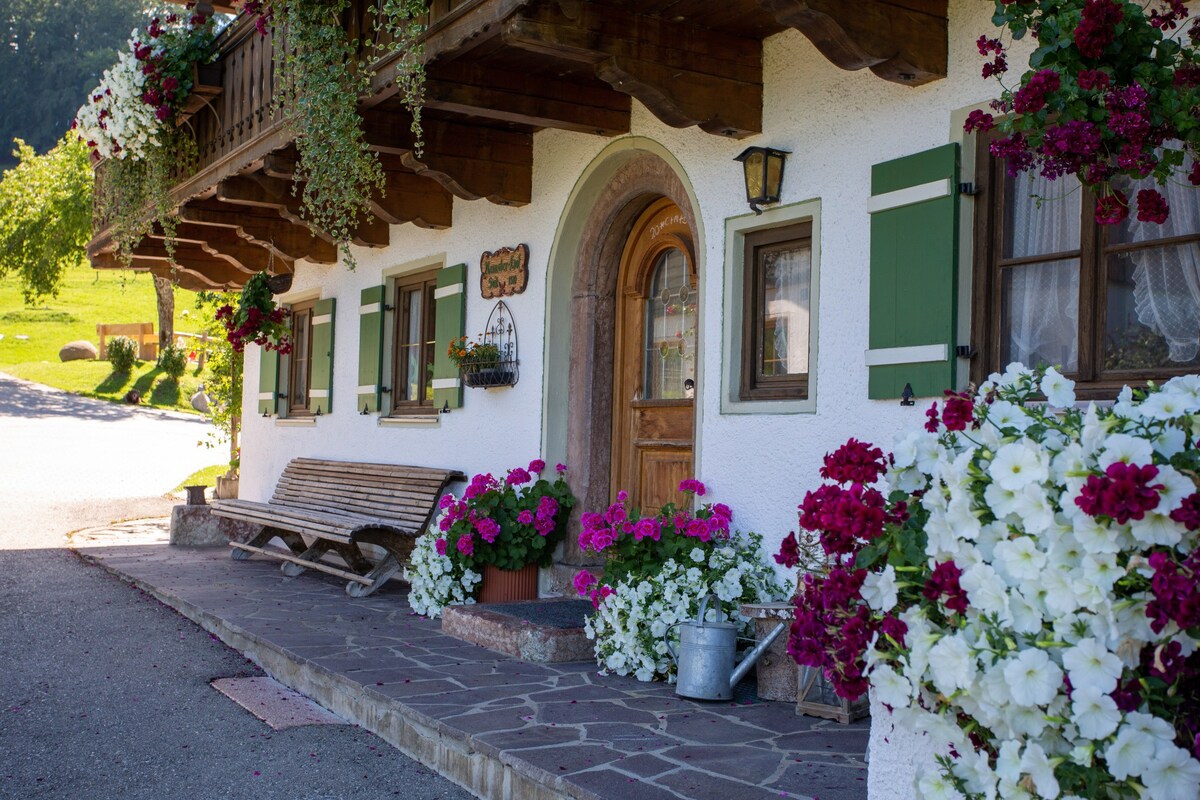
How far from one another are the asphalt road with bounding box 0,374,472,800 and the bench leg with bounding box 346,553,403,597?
1.04m

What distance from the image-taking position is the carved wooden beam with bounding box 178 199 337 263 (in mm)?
9188

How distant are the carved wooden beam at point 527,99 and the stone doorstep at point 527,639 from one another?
2.54m

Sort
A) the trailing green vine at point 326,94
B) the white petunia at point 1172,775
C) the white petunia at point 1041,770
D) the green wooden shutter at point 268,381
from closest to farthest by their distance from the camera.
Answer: the white petunia at point 1172,775
the white petunia at point 1041,770
the trailing green vine at point 326,94
the green wooden shutter at point 268,381

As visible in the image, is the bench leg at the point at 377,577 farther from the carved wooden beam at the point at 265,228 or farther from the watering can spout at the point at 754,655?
the watering can spout at the point at 754,655

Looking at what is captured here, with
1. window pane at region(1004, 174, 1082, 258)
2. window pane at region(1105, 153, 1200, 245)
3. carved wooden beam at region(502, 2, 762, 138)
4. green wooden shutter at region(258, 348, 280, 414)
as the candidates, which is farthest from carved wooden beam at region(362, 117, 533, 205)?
green wooden shutter at region(258, 348, 280, 414)

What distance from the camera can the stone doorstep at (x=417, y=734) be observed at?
12.1ft

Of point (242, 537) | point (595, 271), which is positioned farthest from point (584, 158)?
point (242, 537)

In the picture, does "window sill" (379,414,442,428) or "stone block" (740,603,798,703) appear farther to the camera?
"window sill" (379,414,442,428)

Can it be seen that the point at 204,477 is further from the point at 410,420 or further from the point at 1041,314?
the point at 1041,314

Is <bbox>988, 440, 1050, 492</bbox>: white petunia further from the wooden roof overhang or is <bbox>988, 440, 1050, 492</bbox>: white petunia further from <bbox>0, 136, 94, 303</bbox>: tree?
<bbox>0, 136, 94, 303</bbox>: tree

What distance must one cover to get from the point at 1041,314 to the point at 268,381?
27.3ft

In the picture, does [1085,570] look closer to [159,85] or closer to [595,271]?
[595,271]

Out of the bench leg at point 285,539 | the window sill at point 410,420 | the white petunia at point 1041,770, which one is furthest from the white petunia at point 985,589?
the bench leg at point 285,539

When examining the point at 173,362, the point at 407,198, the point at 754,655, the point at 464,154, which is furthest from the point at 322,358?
the point at 173,362
